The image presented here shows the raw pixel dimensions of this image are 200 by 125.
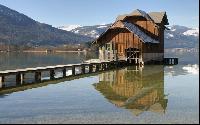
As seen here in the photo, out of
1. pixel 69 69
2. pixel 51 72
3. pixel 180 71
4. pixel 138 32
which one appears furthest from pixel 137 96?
pixel 138 32

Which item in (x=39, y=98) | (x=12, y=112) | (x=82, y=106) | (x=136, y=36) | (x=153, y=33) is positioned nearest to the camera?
(x=12, y=112)

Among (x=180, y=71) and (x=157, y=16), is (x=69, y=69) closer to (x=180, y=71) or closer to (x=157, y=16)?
(x=180, y=71)

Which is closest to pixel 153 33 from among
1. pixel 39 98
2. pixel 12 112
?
pixel 39 98

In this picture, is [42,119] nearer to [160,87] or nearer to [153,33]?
[160,87]

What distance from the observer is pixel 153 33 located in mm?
68188

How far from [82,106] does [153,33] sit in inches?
1913

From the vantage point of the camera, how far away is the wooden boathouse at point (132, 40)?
203ft

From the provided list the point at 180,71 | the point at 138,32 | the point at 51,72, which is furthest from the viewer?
the point at 138,32

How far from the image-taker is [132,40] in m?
62.3

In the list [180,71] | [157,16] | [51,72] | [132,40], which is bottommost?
[180,71]

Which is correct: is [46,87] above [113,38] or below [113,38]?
below

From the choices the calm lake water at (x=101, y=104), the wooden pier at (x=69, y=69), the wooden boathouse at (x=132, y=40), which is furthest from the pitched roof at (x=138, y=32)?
the calm lake water at (x=101, y=104)

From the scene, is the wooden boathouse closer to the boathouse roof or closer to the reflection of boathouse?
the boathouse roof

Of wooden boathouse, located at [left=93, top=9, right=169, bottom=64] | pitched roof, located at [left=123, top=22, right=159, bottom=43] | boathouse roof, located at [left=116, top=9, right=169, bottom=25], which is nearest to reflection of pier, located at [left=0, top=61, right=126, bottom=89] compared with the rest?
wooden boathouse, located at [left=93, top=9, right=169, bottom=64]
